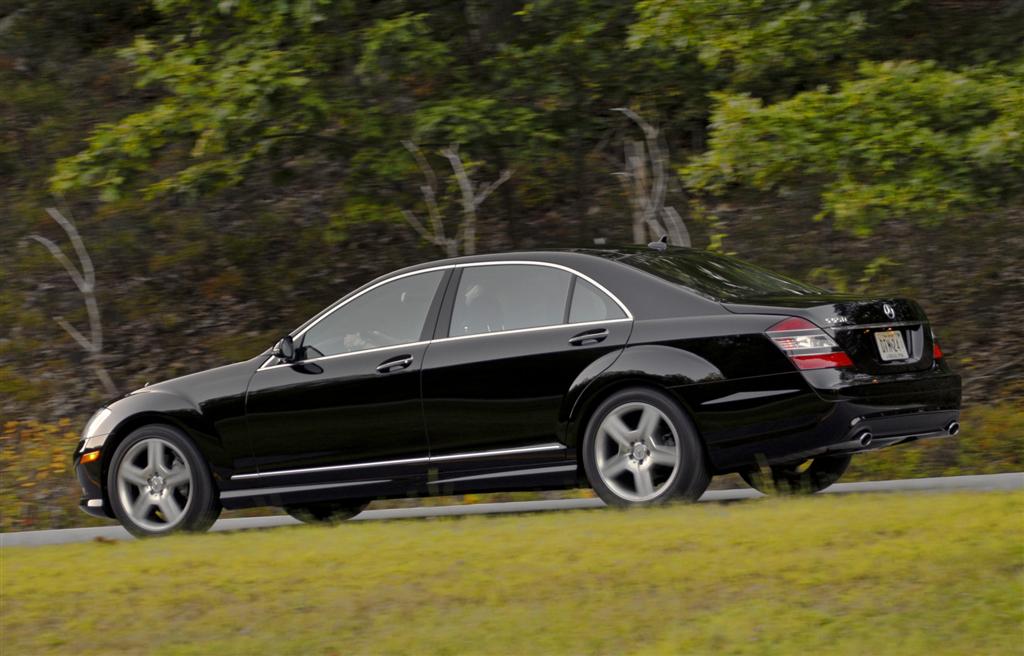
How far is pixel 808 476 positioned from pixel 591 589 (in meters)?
4.15

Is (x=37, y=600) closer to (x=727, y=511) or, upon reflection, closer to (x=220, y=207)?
(x=727, y=511)

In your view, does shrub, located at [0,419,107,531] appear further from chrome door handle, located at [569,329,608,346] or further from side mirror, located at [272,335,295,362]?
chrome door handle, located at [569,329,608,346]

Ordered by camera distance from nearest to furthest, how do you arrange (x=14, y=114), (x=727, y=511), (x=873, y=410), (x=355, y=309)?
1. (x=727, y=511)
2. (x=873, y=410)
3. (x=355, y=309)
4. (x=14, y=114)

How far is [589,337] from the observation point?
28.6ft

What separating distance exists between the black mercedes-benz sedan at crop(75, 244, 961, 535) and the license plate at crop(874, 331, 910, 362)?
0.02 meters

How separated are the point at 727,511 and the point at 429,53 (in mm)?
9473

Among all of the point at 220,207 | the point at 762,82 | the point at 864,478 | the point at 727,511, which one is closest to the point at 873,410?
the point at 727,511

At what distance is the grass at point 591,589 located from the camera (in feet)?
18.1

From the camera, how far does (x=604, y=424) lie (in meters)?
8.57

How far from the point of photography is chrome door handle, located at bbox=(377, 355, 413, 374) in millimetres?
9297

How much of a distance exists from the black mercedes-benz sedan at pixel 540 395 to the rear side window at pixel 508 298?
1cm

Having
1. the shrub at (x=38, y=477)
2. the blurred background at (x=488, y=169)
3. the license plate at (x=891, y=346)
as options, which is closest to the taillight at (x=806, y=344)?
the license plate at (x=891, y=346)

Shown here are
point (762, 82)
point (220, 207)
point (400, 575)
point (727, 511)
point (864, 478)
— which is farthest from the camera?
point (220, 207)

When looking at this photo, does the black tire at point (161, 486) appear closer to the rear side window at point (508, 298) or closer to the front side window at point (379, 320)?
the front side window at point (379, 320)
